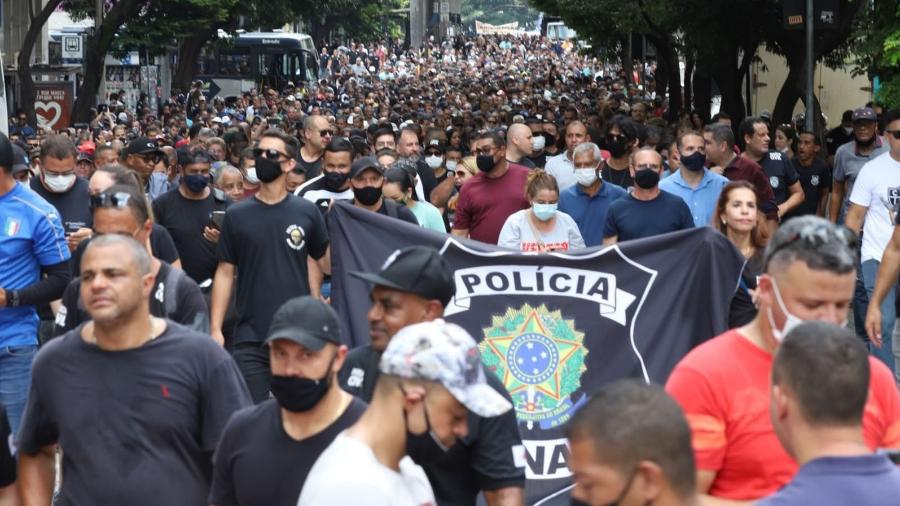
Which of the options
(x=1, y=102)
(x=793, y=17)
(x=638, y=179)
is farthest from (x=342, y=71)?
(x=638, y=179)

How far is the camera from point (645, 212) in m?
10.0

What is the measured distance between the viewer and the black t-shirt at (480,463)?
5.12m

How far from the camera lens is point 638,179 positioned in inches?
398

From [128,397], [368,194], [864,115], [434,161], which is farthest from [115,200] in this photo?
[434,161]

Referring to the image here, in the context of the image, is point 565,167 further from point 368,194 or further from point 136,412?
point 136,412

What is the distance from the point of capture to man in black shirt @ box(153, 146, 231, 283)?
32.5 ft

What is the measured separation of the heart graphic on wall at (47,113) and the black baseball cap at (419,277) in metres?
32.4

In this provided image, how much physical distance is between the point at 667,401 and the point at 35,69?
3977cm

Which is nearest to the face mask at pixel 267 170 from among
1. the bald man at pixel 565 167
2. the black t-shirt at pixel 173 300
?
the black t-shirt at pixel 173 300

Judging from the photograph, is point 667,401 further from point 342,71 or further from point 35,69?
point 342,71

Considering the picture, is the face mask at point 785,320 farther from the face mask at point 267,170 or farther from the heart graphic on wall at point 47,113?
the heart graphic on wall at point 47,113

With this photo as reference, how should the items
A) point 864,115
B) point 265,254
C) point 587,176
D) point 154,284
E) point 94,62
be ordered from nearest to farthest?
point 154,284 < point 265,254 < point 587,176 < point 864,115 < point 94,62

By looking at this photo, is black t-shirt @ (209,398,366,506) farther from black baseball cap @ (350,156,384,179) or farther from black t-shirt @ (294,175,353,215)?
black t-shirt @ (294,175,353,215)

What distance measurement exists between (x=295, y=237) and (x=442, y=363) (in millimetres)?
4361
